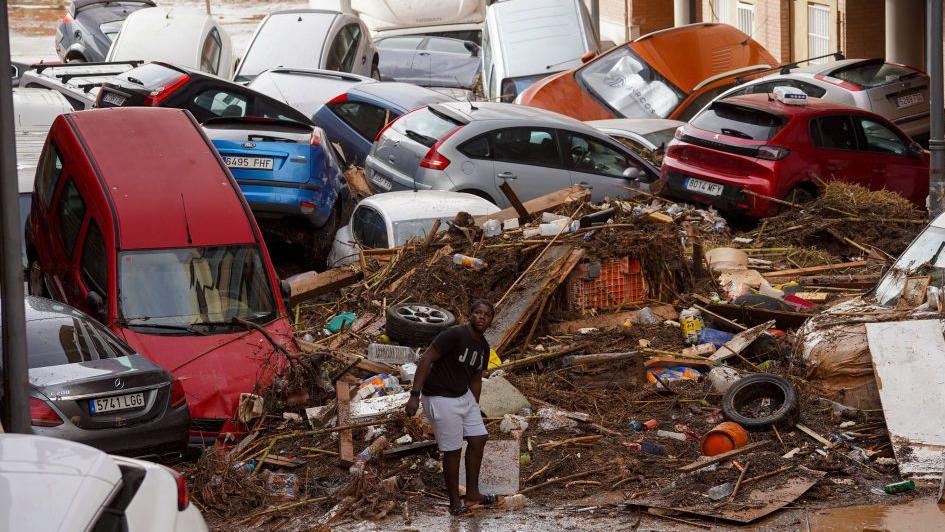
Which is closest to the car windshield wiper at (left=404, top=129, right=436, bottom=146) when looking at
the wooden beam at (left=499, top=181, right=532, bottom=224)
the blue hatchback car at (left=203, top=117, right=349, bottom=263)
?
the blue hatchback car at (left=203, top=117, right=349, bottom=263)

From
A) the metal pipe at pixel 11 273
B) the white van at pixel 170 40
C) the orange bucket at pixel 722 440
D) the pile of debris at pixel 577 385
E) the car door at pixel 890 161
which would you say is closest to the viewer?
the metal pipe at pixel 11 273

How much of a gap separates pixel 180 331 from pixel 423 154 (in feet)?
19.9

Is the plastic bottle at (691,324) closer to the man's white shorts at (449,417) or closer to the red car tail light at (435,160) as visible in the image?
the man's white shorts at (449,417)

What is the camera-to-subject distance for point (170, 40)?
24.1 meters

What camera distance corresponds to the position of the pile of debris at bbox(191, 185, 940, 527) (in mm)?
8320

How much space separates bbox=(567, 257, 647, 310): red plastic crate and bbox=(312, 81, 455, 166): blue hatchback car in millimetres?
6708

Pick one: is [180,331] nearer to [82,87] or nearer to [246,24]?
[82,87]

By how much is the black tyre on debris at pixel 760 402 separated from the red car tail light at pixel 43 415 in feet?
15.0

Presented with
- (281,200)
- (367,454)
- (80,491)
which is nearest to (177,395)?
Answer: (367,454)

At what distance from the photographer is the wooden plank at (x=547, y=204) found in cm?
1335

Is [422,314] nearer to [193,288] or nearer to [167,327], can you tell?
[193,288]

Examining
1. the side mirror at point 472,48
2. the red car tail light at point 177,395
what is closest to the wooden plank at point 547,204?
the red car tail light at point 177,395

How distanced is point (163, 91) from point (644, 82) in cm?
812

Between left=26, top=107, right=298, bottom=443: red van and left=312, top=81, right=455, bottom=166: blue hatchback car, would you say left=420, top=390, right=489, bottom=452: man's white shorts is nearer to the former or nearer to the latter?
left=26, top=107, right=298, bottom=443: red van
